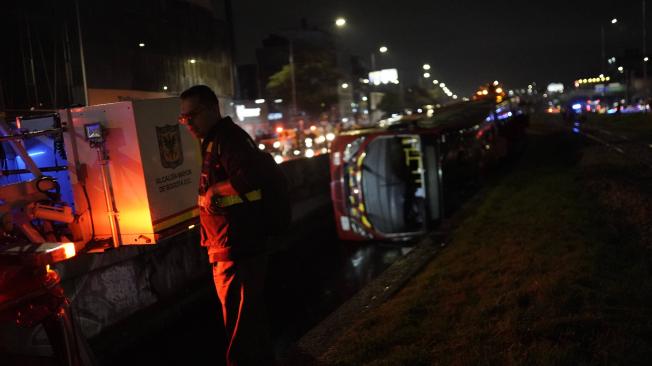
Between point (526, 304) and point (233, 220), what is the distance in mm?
3184

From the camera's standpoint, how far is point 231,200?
3.32m

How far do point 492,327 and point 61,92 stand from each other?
72.8ft

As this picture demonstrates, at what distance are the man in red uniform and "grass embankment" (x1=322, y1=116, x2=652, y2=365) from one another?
141cm

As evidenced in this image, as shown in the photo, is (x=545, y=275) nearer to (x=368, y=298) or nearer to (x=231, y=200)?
(x=368, y=298)

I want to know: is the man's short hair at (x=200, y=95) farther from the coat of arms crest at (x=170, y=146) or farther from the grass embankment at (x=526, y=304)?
the grass embankment at (x=526, y=304)

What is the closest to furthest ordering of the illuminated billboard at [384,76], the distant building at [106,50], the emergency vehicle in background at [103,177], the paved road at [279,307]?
the emergency vehicle in background at [103,177] < the paved road at [279,307] < the distant building at [106,50] < the illuminated billboard at [384,76]

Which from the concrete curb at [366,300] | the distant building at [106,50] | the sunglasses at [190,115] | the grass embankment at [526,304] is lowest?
the concrete curb at [366,300]

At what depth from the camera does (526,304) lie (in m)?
5.12

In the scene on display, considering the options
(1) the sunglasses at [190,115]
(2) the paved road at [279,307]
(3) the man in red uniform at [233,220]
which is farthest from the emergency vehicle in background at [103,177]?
(2) the paved road at [279,307]

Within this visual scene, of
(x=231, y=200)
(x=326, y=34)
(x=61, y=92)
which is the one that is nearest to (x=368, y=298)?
(x=231, y=200)

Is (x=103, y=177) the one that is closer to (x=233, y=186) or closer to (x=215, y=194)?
(x=215, y=194)

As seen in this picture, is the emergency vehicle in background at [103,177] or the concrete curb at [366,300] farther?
the concrete curb at [366,300]

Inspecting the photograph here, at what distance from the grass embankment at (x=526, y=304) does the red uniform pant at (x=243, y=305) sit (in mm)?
1331

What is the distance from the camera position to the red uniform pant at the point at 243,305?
11.3ft
